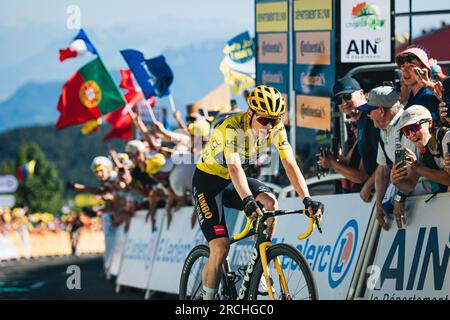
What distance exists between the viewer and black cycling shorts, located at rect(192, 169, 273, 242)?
8.94m

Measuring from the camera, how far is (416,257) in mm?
9109

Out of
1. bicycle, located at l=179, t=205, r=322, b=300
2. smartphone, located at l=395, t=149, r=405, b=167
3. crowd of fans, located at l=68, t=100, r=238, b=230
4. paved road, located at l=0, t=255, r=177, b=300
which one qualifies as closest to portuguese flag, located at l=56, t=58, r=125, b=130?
crowd of fans, located at l=68, t=100, r=238, b=230

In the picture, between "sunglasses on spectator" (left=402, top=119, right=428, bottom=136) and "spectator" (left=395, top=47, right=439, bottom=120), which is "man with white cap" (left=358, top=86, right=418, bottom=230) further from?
"sunglasses on spectator" (left=402, top=119, right=428, bottom=136)

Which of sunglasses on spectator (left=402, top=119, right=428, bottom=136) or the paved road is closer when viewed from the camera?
sunglasses on spectator (left=402, top=119, right=428, bottom=136)

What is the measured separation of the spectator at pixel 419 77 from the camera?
9.56 metres

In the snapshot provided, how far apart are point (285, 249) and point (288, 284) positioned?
292 millimetres

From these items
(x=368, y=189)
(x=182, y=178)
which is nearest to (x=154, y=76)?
(x=182, y=178)

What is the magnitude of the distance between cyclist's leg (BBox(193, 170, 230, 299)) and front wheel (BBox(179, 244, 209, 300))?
1.33 ft

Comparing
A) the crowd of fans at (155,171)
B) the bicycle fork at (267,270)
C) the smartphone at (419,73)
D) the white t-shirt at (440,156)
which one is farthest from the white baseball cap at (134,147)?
the bicycle fork at (267,270)

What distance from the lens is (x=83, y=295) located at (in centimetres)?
1667

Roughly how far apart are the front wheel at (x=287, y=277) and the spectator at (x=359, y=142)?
1.76m
